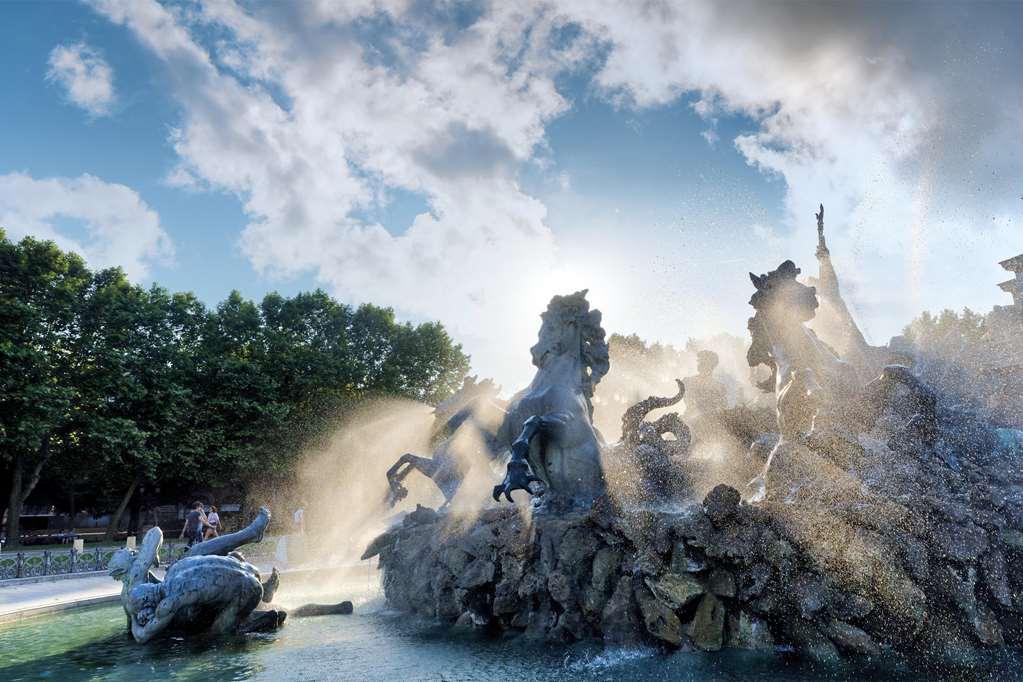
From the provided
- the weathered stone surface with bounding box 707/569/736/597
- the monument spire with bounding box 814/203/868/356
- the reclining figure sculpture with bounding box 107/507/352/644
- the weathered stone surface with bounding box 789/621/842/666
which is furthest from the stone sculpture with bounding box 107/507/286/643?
the monument spire with bounding box 814/203/868/356

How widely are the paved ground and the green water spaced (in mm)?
2249

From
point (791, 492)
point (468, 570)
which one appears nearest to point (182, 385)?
point (468, 570)

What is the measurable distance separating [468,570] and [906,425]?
4.61 m

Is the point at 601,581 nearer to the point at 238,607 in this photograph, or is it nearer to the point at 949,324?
the point at 238,607

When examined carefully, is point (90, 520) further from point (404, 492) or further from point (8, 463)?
point (404, 492)

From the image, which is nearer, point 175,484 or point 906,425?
point 906,425

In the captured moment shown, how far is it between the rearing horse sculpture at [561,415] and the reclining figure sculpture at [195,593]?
331 centimetres

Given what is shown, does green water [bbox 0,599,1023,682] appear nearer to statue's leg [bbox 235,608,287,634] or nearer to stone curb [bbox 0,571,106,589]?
statue's leg [bbox 235,608,287,634]

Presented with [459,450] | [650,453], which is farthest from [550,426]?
[459,450]

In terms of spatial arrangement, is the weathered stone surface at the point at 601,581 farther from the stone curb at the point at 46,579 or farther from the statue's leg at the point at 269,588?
the stone curb at the point at 46,579

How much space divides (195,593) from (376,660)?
8.28ft

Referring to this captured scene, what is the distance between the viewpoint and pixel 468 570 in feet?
21.5

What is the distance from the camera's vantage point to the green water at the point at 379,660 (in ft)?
15.1

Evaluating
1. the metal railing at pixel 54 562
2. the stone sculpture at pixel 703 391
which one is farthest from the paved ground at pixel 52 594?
the stone sculpture at pixel 703 391
